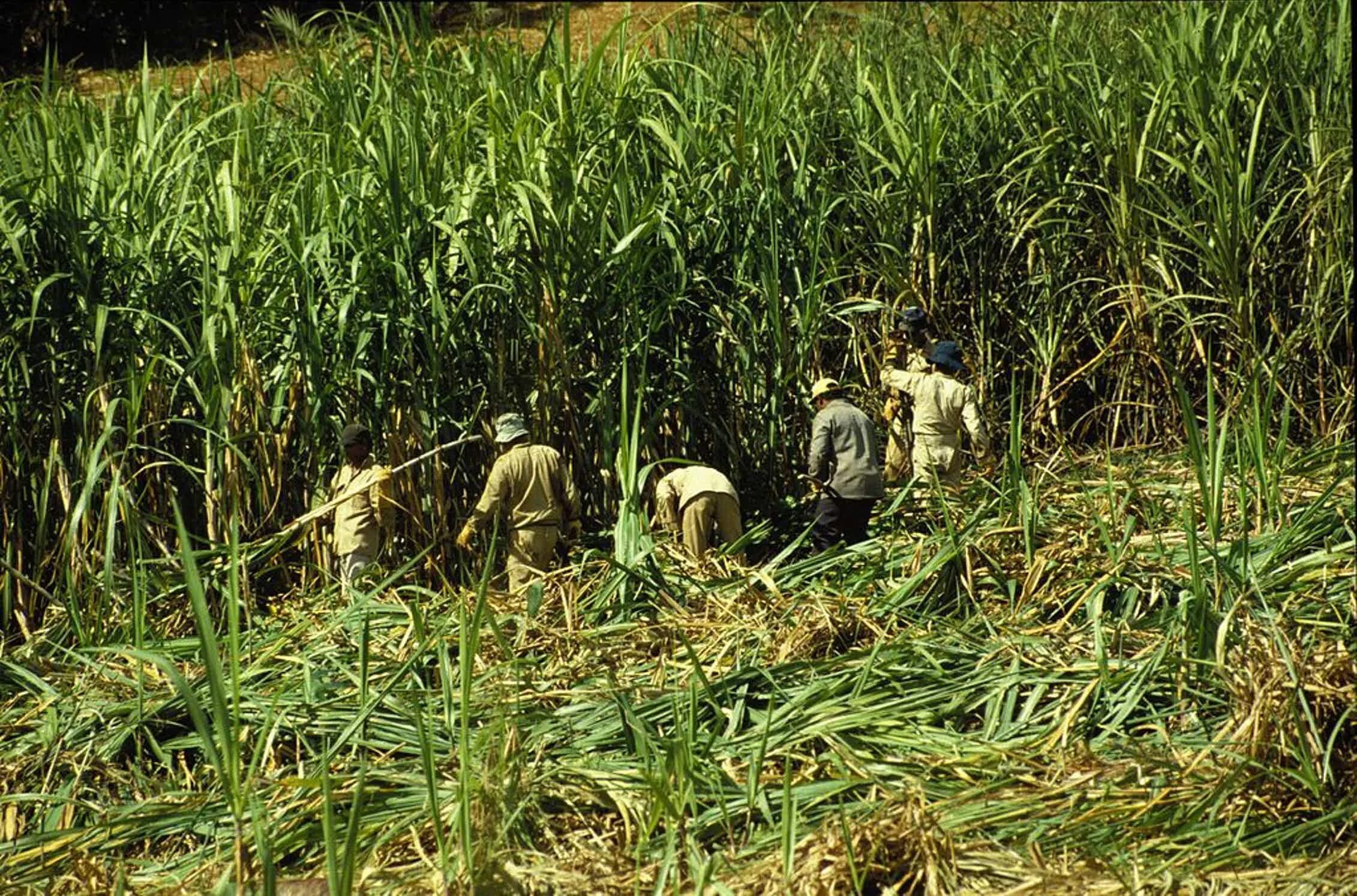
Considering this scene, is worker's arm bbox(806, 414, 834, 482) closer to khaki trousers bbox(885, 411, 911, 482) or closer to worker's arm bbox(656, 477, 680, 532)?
worker's arm bbox(656, 477, 680, 532)

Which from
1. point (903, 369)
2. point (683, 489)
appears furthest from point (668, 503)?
point (903, 369)

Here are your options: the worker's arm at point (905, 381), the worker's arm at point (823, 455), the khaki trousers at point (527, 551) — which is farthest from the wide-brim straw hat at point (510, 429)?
the worker's arm at point (905, 381)

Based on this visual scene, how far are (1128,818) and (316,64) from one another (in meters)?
5.44

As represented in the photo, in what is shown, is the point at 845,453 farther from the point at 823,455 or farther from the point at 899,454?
the point at 899,454

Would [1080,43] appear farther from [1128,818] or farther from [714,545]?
[1128,818]

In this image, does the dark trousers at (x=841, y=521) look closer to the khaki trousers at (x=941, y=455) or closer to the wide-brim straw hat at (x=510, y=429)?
the khaki trousers at (x=941, y=455)

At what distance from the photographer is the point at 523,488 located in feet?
19.1

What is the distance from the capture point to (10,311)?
5664 mm

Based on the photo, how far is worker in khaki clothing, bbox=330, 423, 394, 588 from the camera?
18.9ft

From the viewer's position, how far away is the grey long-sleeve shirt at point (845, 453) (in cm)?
606

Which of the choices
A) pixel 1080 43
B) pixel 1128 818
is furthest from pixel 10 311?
pixel 1080 43

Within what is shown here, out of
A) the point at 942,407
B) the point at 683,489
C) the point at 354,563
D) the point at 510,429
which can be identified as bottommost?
the point at 354,563

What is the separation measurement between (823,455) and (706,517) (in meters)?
0.51

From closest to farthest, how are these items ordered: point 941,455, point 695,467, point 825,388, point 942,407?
point 695,467
point 825,388
point 942,407
point 941,455
